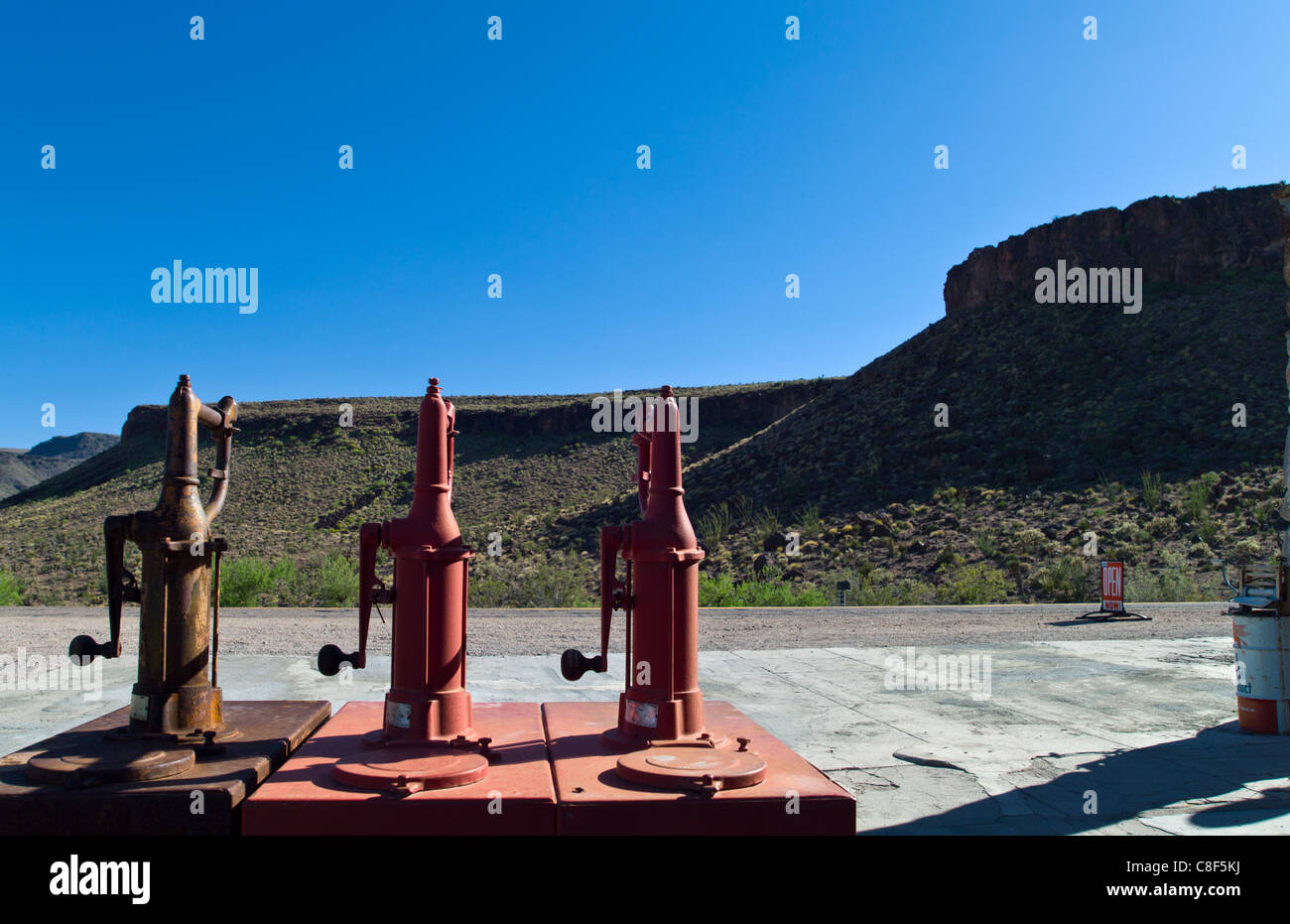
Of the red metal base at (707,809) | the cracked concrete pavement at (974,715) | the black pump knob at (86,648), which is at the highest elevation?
the black pump knob at (86,648)

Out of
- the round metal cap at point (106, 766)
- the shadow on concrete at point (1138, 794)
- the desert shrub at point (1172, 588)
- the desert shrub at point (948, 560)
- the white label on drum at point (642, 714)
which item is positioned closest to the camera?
the round metal cap at point (106, 766)

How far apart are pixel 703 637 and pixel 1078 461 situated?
85.8ft

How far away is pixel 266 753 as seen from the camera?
3.29m

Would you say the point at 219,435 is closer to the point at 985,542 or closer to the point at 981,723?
the point at 981,723

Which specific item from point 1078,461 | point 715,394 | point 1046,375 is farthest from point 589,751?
point 715,394

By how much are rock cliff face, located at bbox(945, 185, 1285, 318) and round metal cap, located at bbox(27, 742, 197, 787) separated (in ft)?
169

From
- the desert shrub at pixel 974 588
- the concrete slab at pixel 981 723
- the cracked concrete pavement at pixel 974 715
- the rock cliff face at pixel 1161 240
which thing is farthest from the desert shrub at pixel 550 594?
the rock cliff face at pixel 1161 240

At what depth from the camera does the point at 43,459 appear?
156 metres

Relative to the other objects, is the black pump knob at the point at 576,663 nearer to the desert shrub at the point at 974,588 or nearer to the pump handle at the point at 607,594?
the pump handle at the point at 607,594

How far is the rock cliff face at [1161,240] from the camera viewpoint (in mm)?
46188

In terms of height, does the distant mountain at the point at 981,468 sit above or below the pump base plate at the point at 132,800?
above

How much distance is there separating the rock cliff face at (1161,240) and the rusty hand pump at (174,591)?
168ft

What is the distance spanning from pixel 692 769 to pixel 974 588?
2075 centimetres
